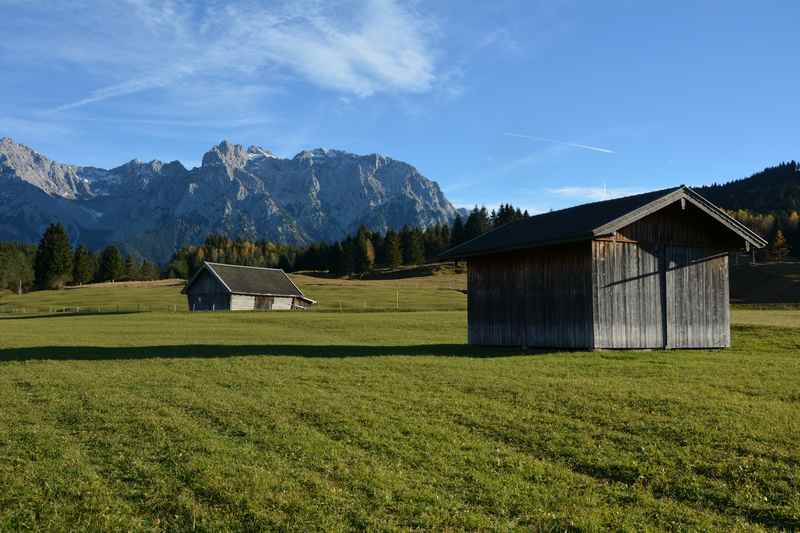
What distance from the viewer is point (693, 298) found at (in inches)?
1123

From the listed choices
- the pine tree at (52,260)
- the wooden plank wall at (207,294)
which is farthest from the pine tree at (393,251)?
the wooden plank wall at (207,294)

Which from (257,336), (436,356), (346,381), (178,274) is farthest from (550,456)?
(178,274)

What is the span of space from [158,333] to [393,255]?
374 ft

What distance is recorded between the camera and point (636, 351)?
26406 millimetres

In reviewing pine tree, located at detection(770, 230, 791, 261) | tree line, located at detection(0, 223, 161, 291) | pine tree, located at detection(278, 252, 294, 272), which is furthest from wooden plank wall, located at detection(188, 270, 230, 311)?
pine tree, located at detection(770, 230, 791, 261)

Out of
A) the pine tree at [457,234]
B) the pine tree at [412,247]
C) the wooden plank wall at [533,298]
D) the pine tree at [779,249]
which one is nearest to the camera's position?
the wooden plank wall at [533,298]

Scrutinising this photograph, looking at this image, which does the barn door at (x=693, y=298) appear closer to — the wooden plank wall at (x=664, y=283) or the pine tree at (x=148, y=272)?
the wooden plank wall at (x=664, y=283)

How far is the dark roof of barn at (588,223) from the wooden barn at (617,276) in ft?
0.21

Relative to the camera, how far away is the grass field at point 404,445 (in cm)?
789

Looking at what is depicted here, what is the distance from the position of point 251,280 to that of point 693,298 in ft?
209

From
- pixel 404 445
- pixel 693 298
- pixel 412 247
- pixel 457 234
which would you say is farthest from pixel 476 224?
pixel 404 445

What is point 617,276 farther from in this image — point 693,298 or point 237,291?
point 237,291

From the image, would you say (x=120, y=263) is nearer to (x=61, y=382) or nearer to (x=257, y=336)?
(x=257, y=336)

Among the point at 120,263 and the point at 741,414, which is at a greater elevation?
the point at 120,263
